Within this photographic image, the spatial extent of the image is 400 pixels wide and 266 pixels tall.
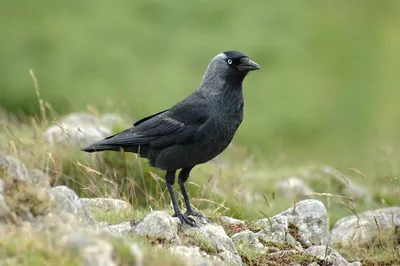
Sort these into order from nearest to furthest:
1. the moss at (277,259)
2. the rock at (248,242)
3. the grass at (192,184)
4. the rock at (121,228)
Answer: the rock at (121,228)
the moss at (277,259)
the rock at (248,242)
the grass at (192,184)

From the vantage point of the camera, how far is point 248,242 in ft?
28.7

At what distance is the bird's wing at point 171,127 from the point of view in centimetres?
929

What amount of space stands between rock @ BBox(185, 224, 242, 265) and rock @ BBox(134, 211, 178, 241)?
0.99ft

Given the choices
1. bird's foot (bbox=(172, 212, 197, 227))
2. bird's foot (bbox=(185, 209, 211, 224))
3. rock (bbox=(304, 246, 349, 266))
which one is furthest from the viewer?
bird's foot (bbox=(185, 209, 211, 224))

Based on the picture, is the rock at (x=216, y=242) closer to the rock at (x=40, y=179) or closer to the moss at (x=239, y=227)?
the moss at (x=239, y=227)

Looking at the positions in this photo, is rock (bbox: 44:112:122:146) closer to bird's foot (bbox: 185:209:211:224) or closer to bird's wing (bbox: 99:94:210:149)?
bird's wing (bbox: 99:94:210:149)

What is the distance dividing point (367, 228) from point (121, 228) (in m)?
4.37

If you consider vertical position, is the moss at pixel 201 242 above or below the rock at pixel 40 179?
below

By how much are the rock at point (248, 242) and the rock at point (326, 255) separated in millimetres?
536

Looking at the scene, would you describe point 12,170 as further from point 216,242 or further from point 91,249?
point 216,242

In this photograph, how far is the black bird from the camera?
30.0 ft

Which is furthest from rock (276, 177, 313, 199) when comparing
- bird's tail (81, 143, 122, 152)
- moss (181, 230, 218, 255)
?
moss (181, 230, 218, 255)

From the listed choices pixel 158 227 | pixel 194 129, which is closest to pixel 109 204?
pixel 194 129

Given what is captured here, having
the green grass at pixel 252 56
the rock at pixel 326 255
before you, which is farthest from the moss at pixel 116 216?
the green grass at pixel 252 56
